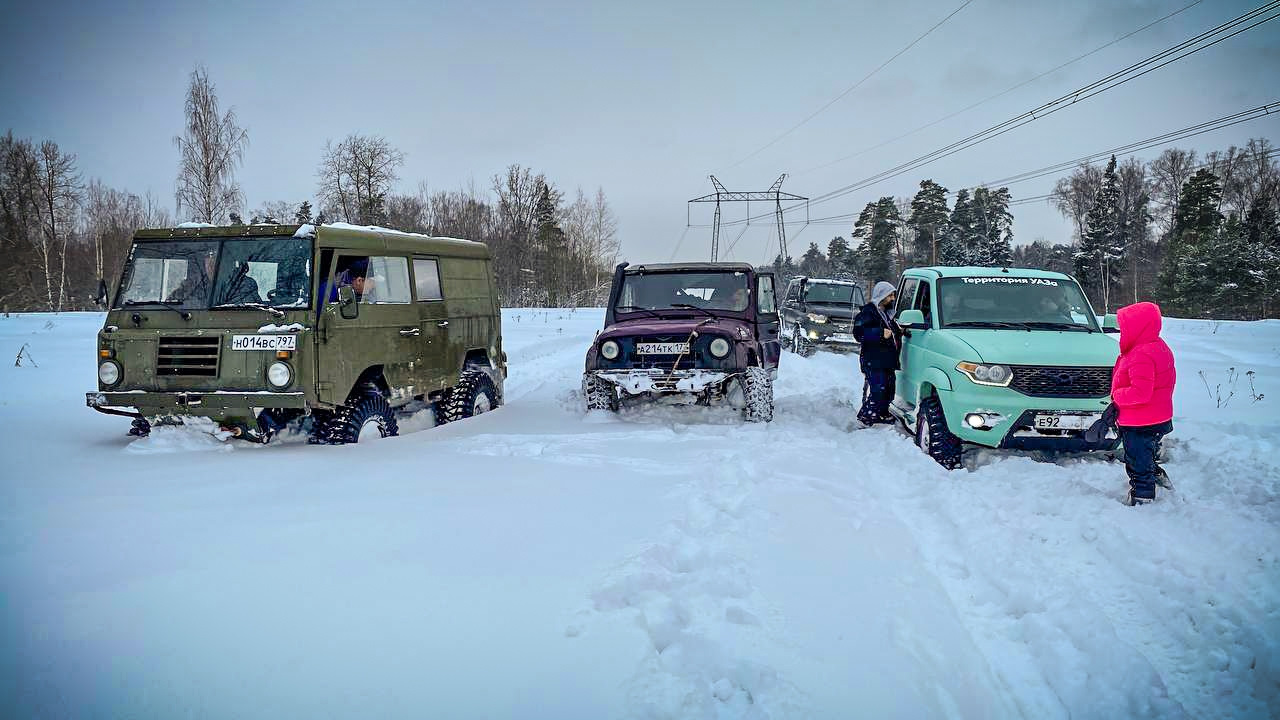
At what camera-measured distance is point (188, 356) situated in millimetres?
6020

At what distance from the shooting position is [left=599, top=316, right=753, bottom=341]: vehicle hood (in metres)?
7.72

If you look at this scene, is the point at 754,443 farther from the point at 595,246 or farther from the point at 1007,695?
the point at 595,246

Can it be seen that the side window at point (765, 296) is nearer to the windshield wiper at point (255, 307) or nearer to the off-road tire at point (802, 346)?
the windshield wiper at point (255, 307)

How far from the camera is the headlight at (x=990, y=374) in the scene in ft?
18.4

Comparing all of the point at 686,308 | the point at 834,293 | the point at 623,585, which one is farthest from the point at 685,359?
the point at 834,293

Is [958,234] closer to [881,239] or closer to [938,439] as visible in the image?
[881,239]

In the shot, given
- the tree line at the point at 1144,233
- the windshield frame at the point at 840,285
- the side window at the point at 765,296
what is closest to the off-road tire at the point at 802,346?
the windshield frame at the point at 840,285

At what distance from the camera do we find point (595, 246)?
2338 inches

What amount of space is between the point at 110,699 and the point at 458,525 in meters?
1.85

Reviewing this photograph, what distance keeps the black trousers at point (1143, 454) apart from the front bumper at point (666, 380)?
3.86 meters

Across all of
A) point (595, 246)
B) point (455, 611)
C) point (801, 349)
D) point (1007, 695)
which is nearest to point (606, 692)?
point (455, 611)

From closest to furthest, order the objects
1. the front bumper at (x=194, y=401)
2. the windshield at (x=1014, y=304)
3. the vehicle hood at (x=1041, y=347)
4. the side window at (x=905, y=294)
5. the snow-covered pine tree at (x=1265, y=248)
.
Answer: the vehicle hood at (x=1041, y=347)
the front bumper at (x=194, y=401)
the windshield at (x=1014, y=304)
the side window at (x=905, y=294)
the snow-covered pine tree at (x=1265, y=248)

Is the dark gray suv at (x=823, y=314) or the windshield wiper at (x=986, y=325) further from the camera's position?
the dark gray suv at (x=823, y=314)

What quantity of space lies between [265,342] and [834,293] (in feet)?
49.2
